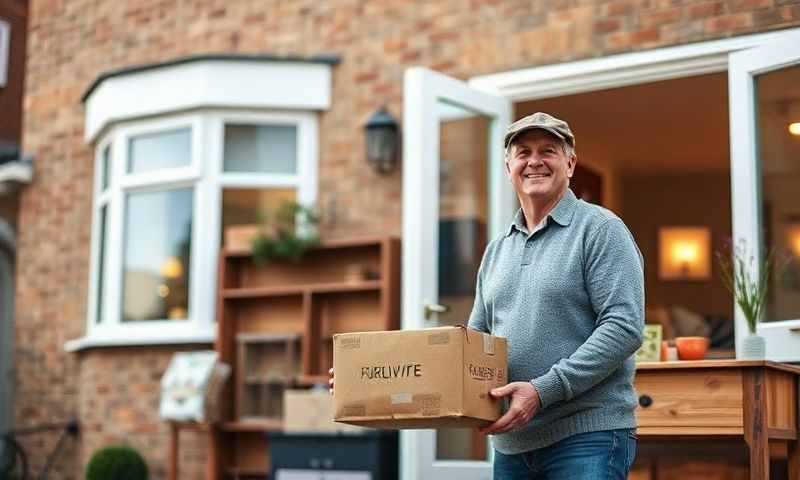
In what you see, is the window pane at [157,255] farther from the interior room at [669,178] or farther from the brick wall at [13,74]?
the brick wall at [13,74]

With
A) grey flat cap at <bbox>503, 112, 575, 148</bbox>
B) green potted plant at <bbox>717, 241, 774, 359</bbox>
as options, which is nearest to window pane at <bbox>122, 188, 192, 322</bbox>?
green potted plant at <bbox>717, 241, 774, 359</bbox>

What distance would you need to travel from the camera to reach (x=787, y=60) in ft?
18.4

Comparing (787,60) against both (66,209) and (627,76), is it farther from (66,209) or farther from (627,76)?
(66,209)

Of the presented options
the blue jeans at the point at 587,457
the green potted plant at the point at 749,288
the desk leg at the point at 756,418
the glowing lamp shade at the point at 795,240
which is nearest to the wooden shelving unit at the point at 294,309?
the green potted plant at the point at 749,288

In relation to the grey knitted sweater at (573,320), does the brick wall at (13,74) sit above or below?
above

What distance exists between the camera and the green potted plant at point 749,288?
16.9ft

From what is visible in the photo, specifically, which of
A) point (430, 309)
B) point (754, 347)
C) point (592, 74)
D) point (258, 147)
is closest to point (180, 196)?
point (258, 147)

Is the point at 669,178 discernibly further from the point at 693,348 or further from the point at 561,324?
the point at 561,324

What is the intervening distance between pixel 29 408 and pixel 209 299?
199cm

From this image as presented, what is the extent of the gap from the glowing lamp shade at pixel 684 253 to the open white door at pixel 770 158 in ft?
15.5

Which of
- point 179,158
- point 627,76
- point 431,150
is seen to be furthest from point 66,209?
point 627,76

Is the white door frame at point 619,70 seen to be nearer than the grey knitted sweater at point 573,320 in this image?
No

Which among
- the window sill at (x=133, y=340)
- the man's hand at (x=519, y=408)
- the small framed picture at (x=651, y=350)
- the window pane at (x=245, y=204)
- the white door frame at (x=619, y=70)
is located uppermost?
the white door frame at (x=619, y=70)

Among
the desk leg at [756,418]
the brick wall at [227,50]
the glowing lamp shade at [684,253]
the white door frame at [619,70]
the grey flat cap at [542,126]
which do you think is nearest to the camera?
the grey flat cap at [542,126]
